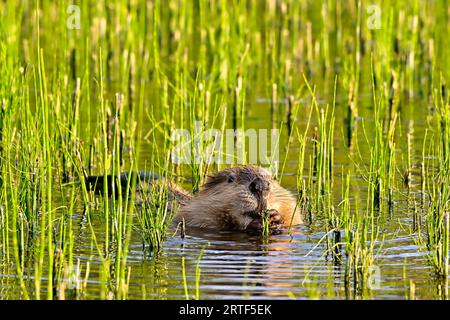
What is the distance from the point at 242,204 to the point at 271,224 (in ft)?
0.98

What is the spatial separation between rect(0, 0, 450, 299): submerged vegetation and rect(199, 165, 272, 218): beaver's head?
0.22m

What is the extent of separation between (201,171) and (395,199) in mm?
1586

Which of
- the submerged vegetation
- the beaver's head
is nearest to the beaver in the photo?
the beaver's head

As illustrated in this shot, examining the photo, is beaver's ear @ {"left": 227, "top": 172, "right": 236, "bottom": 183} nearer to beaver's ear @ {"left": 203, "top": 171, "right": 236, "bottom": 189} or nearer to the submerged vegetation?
beaver's ear @ {"left": 203, "top": 171, "right": 236, "bottom": 189}

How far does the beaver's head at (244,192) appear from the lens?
320 inches

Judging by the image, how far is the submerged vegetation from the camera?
6492mm

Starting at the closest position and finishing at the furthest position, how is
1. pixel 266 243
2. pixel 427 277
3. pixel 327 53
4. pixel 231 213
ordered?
1. pixel 427 277
2. pixel 266 243
3. pixel 231 213
4. pixel 327 53

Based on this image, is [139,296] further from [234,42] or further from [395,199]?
[234,42]

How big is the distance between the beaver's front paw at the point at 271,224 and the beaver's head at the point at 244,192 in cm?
10

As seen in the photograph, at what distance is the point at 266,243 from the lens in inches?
300

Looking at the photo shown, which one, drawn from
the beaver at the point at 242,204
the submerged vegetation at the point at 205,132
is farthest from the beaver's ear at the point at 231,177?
the submerged vegetation at the point at 205,132

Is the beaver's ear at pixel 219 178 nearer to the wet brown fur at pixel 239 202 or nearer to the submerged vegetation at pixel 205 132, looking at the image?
the wet brown fur at pixel 239 202
